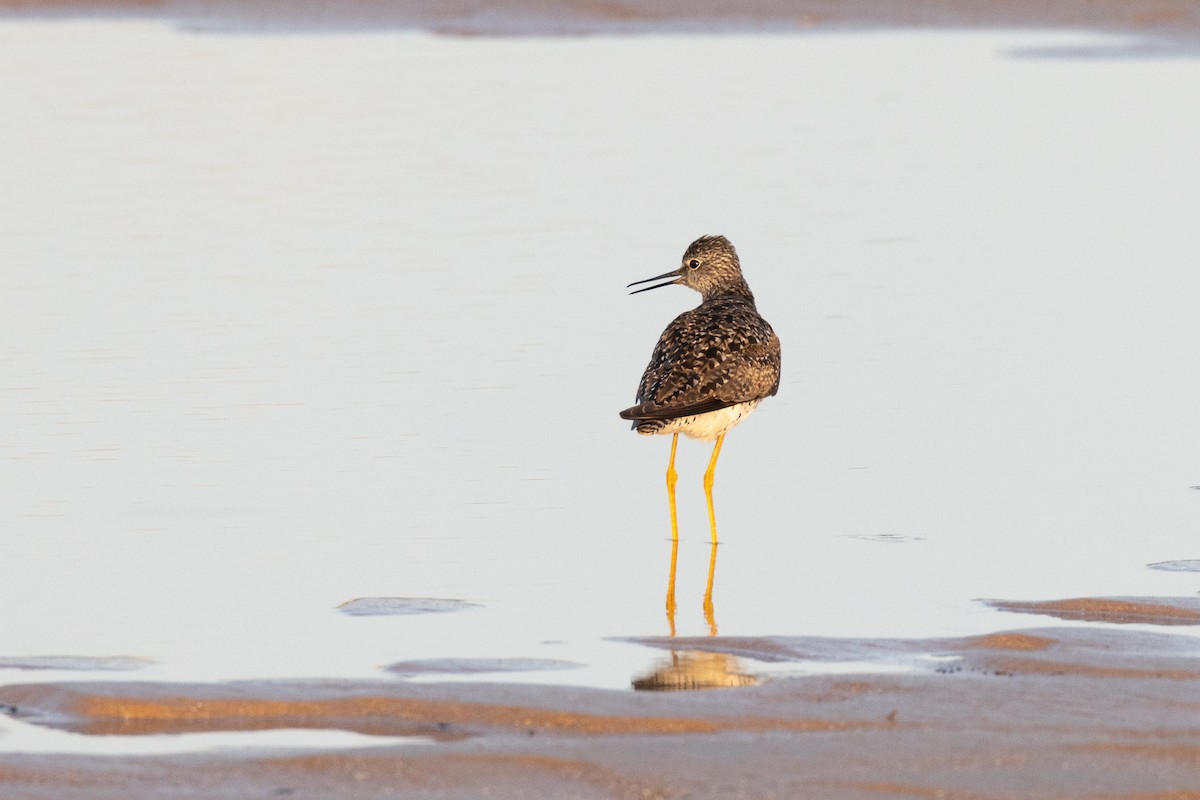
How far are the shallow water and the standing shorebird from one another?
0.31 meters

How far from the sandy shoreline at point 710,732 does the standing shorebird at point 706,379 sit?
225 cm

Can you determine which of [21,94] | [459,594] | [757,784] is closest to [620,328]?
[459,594]

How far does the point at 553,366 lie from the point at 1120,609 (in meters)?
4.53

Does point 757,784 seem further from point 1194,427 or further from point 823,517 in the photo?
point 1194,427

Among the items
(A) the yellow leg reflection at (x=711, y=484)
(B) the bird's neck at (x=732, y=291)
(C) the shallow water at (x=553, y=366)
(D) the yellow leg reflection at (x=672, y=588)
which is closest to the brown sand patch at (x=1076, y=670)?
(C) the shallow water at (x=553, y=366)

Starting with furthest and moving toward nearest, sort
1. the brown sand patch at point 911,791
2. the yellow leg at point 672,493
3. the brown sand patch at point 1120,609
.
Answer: the yellow leg at point 672,493, the brown sand patch at point 1120,609, the brown sand patch at point 911,791

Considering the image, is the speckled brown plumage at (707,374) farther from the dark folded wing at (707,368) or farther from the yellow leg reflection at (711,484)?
the yellow leg reflection at (711,484)

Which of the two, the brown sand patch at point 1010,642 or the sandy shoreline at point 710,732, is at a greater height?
the brown sand patch at point 1010,642

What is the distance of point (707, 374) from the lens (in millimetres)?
8688

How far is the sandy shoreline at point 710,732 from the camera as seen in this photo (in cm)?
514

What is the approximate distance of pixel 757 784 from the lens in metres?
5.14

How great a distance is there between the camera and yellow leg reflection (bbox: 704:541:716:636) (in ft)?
22.7

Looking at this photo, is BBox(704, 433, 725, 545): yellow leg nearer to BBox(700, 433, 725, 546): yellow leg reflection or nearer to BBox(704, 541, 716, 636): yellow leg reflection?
BBox(700, 433, 725, 546): yellow leg reflection

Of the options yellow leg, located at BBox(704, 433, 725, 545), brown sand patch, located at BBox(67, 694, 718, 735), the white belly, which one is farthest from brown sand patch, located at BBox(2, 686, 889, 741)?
the white belly
